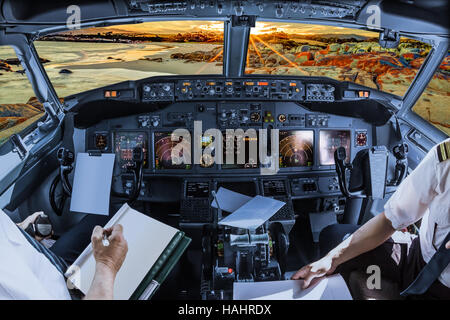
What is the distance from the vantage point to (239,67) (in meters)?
2.39

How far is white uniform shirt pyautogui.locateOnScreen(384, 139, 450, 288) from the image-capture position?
852mm

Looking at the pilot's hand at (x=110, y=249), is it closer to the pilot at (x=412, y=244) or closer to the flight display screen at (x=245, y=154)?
the pilot at (x=412, y=244)

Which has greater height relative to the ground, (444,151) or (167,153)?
(444,151)

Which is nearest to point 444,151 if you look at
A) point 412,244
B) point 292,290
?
point 412,244

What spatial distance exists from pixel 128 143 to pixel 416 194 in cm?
205

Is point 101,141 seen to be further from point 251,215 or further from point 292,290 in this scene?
point 292,290

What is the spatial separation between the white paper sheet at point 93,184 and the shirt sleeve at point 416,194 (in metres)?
1.07

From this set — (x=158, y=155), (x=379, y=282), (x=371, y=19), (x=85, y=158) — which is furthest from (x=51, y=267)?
(x=371, y=19)

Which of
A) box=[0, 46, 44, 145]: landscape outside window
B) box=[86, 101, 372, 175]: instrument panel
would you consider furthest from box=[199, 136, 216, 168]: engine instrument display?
box=[0, 46, 44, 145]: landscape outside window

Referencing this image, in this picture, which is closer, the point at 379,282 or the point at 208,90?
the point at 379,282

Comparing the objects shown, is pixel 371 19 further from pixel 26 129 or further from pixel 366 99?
pixel 26 129

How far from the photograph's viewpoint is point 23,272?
2.22 ft
